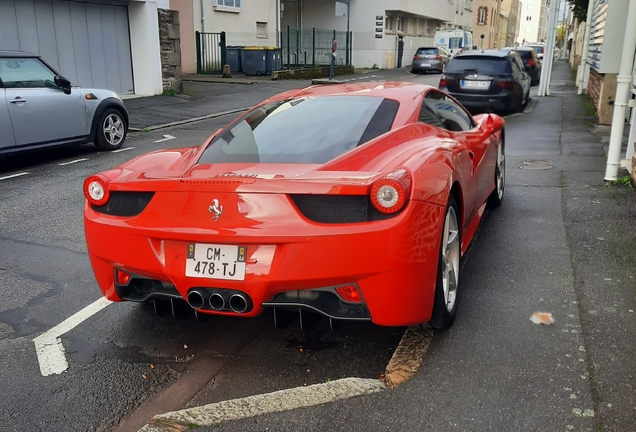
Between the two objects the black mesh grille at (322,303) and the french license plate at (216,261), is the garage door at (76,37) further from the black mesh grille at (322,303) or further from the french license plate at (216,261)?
the black mesh grille at (322,303)

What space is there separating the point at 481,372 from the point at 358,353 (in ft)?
2.17

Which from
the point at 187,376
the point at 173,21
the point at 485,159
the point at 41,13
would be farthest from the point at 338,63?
the point at 187,376

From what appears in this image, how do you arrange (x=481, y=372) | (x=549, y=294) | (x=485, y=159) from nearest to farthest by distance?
(x=481, y=372) < (x=549, y=294) < (x=485, y=159)

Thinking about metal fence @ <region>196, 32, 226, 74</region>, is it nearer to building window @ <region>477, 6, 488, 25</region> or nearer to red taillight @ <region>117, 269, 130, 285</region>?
red taillight @ <region>117, 269, 130, 285</region>

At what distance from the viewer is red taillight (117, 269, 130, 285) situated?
333 cm

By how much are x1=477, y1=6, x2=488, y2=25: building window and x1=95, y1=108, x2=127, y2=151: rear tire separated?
2635 inches

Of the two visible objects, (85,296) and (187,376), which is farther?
(85,296)

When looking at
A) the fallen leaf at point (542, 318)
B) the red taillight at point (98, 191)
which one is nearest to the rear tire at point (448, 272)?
the fallen leaf at point (542, 318)

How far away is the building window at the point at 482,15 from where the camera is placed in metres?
70.5

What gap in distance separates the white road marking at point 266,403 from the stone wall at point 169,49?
629 inches

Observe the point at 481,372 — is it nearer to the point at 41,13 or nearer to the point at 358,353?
the point at 358,353

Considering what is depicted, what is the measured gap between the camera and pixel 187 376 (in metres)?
3.21

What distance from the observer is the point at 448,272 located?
141 inches

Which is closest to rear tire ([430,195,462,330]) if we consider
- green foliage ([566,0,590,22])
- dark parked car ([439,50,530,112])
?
dark parked car ([439,50,530,112])
